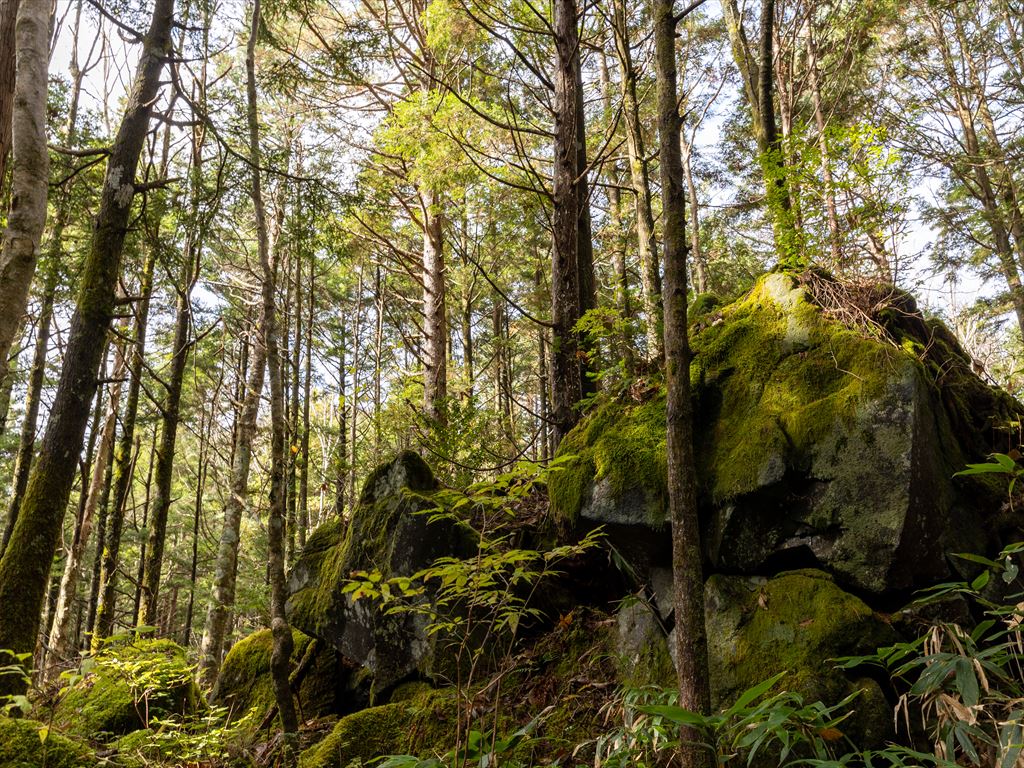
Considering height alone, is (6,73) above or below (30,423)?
above

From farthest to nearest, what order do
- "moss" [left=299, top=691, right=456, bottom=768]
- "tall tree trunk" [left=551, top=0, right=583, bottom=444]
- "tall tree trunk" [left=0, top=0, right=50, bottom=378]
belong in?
"tall tree trunk" [left=551, top=0, right=583, bottom=444], "moss" [left=299, top=691, right=456, bottom=768], "tall tree trunk" [left=0, top=0, right=50, bottom=378]

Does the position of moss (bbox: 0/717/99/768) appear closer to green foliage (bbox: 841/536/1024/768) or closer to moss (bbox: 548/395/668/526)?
moss (bbox: 548/395/668/526)

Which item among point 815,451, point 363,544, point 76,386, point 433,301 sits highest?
point 433,301

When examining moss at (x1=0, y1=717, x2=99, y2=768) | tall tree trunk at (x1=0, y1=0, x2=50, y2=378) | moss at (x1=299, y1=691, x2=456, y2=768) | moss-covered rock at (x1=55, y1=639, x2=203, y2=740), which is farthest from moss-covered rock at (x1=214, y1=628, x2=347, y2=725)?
tall tree trunk at (x1=0, y1=0, x2=50, y2=378)

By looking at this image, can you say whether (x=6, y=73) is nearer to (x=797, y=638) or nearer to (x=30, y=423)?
(x=797, y=638)

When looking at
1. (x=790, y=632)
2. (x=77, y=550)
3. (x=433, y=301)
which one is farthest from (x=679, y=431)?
(x=77, y=550)

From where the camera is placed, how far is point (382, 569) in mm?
5172

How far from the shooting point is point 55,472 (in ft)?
17.3

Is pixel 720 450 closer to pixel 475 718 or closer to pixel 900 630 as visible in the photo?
pixel 900 630

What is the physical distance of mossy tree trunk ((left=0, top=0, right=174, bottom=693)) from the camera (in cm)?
491

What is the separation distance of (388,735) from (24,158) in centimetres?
465

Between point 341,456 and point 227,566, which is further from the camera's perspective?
point 341,456

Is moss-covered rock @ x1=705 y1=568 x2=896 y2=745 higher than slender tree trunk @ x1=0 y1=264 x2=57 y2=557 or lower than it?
lower

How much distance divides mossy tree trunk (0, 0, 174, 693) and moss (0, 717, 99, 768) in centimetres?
198
